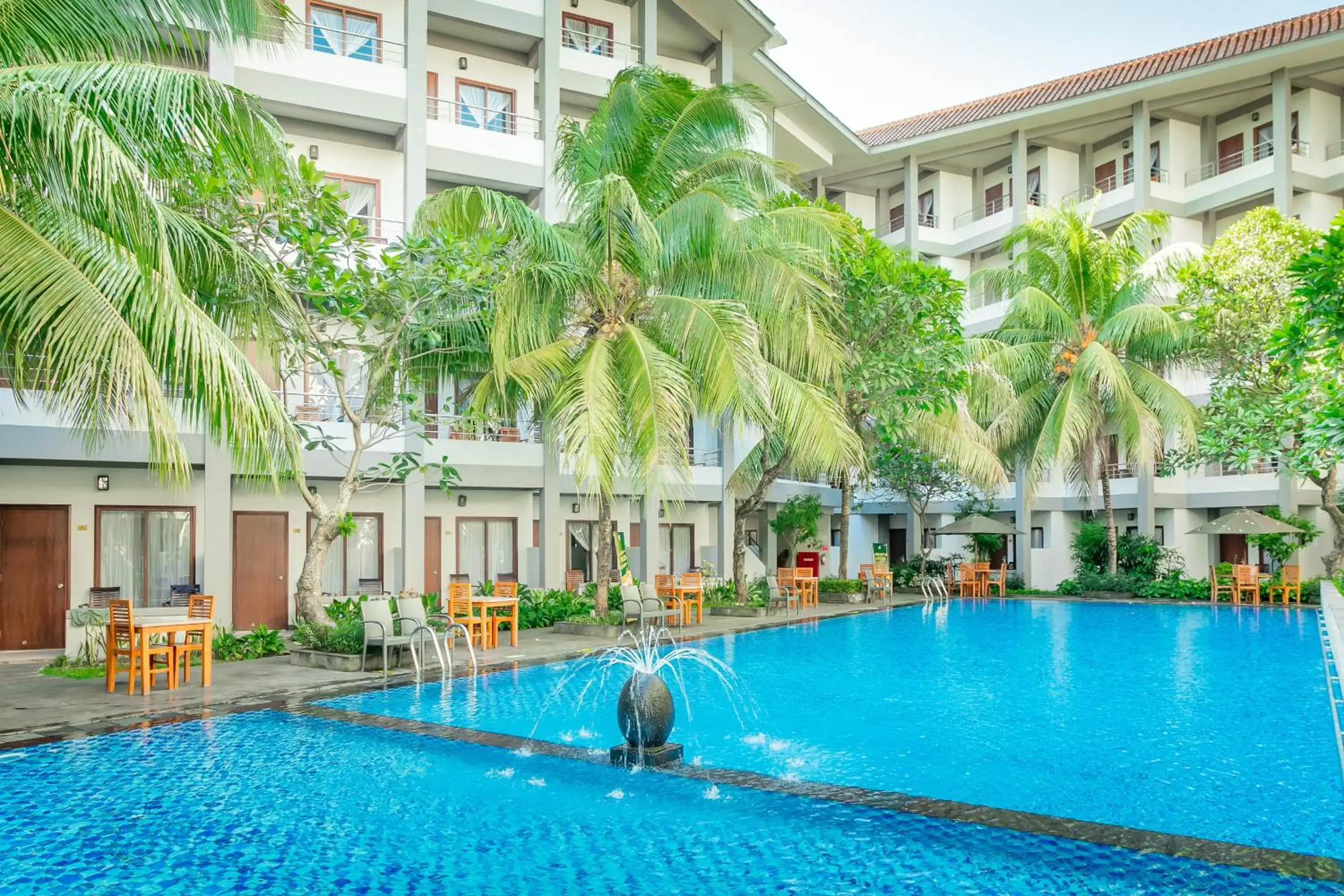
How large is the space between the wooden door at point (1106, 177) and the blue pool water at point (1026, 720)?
18283 millimetres

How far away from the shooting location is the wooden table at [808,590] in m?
24.4

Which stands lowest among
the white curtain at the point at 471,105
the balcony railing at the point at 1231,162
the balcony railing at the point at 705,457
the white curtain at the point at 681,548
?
the white curtain at the point at 681,548

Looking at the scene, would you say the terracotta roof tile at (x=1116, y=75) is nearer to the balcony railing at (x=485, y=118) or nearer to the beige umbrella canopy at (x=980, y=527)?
the beige umbrella canopy at (x=980, y=527)

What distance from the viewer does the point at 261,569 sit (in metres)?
19.0

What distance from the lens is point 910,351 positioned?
19484 mm

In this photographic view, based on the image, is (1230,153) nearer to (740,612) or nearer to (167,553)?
(740,612)

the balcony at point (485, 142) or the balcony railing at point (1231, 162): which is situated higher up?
the balcony railing at point (1231, 162)

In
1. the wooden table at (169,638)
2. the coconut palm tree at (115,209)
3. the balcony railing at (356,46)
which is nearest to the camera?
the coconut palm tree at (115,209)

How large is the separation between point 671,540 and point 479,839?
20530 mm

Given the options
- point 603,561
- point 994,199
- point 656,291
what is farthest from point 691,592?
point 994,199

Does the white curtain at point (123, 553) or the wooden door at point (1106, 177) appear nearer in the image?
the white curtain at point (123, 553)

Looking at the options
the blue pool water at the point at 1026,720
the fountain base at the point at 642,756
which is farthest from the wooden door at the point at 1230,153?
the fountain base at the point at 642,756

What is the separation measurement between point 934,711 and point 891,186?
2936 centimetres

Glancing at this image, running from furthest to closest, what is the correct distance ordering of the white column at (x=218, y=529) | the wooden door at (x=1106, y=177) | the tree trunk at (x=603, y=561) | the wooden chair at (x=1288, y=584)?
the wooden door at (x=1106, y=177)
the wooden chair at (x=1288, y=584)
the tree trunk at (x=603, y=561)
the white column at (x=218, y=529)
